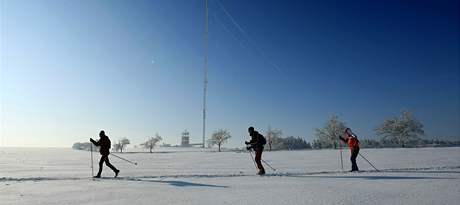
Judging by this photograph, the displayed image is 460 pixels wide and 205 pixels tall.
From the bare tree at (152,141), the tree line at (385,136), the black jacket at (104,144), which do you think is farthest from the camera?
the bare tree at (152,141)

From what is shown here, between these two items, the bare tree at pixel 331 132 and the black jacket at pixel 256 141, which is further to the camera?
the bare tree at pixel 331 132

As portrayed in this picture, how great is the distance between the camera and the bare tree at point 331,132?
278 ft

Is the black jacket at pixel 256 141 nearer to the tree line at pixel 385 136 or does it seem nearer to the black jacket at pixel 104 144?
the black jacket at pixel 104 144

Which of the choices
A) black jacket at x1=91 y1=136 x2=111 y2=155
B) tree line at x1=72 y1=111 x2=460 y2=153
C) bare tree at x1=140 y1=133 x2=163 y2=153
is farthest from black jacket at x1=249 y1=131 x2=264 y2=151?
bare tree at x1=140 y1=133 x2=163 y2=153

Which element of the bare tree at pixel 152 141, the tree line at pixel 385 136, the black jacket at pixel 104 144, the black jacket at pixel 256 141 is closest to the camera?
the black jacket at pixel 104 144

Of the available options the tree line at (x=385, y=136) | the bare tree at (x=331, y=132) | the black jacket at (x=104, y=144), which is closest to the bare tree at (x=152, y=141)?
the tree line at (x=385, y=136)

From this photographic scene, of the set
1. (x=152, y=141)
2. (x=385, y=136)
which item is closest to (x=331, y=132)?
(x=385, y=136)

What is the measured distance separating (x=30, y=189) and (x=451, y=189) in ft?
38.9

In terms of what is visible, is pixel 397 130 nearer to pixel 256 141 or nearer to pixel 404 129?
→ pixel 404 129

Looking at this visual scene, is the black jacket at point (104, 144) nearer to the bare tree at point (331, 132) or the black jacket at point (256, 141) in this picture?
the black jacket at point (256, 141)

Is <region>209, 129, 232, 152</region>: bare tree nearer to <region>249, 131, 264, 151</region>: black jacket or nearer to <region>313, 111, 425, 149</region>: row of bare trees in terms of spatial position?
<region>313, 111, 425, 149</region>: row of bare trees

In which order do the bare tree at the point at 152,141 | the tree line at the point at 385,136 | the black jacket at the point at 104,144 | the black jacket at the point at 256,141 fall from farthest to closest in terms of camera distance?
the bare tree at the point at 152,141, the tree line at the point at 385,136, the black jacket at the point at 256,141, the black jacket at the point at 104,144

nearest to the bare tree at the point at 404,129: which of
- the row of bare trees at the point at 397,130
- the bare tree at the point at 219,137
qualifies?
the row of bare trees at the point at 397,130

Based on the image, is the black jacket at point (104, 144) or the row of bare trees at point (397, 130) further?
the row of bare trees at point (397, 130)
